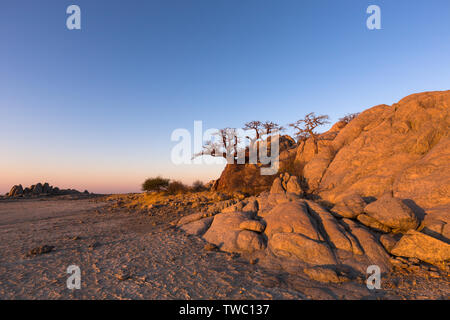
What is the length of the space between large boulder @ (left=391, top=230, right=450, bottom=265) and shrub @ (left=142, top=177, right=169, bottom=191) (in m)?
20.6

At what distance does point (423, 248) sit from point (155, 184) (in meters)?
21.8

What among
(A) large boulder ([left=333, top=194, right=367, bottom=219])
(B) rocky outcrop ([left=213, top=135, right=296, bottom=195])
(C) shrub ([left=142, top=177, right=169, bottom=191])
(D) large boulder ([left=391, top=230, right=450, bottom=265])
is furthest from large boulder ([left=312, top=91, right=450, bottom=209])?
(C) shrub ([left=142, top=177, right=169, bottom=191])

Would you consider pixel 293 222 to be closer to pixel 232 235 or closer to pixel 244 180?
pixel 232 235

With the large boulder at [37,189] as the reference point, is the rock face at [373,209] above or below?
above

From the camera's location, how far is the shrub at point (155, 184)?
73.6ft

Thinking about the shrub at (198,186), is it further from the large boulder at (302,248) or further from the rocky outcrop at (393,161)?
the large boulder at (302,248)

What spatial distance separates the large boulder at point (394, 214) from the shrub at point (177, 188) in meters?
16.2

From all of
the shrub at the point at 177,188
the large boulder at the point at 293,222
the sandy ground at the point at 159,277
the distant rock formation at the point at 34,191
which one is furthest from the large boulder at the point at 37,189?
the large boulder at the point at 293,222

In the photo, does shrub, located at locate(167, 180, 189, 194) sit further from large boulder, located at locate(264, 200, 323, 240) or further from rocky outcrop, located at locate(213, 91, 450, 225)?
large boulder, located at locate(264, 200, 323, 240)

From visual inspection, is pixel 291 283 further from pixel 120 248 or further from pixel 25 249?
pixel 25 249

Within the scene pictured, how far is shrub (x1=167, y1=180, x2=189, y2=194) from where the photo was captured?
19831 mm

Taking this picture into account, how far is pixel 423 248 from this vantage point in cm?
488
